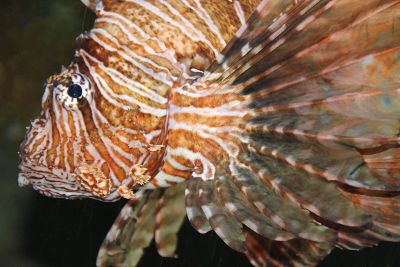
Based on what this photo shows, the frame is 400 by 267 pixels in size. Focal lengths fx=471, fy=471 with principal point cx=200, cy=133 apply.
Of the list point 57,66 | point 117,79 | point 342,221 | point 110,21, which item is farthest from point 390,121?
point 57,66

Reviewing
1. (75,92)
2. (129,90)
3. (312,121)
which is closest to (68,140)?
(75,92)

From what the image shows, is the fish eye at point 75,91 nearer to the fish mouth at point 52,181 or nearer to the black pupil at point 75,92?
the black pupil at point 75,92

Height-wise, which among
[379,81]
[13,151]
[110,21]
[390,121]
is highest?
[110,21]

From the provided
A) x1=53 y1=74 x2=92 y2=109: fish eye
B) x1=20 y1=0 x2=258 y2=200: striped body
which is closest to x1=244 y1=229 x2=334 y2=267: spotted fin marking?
x1=20 y1=0 x2=258 y2=200: striped body

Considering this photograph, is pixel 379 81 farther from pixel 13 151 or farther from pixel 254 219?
pixel 13 151

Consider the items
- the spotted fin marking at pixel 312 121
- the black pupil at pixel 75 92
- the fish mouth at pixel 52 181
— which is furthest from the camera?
the fish mouth at pixel 52 181

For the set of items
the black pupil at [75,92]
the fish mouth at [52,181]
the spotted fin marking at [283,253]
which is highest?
the black pupil at [75,92]

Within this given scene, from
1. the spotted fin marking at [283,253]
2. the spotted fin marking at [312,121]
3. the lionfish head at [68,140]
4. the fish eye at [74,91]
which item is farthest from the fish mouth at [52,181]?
the spotted fin marking at [283,253]
